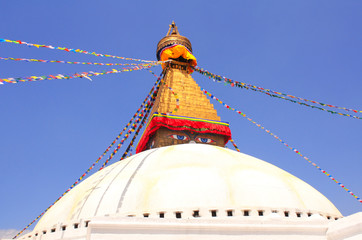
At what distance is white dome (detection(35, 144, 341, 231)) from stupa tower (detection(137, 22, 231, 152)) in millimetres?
4735

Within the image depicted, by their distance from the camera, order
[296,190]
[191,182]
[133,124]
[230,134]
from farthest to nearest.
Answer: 1. [133,124]
2. [230,134]
3. [296,190]
4. [191,182]

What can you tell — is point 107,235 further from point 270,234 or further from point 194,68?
point 194,68

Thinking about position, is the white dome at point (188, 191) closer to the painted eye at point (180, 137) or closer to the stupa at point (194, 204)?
the stupa at point (194, 204)

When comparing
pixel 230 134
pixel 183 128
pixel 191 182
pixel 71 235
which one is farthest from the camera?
pixel 230 134

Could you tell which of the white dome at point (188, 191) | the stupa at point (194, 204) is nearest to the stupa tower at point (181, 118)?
the stupa at point (194, 204)

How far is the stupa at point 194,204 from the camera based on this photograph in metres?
4.31

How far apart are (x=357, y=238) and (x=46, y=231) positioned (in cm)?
551

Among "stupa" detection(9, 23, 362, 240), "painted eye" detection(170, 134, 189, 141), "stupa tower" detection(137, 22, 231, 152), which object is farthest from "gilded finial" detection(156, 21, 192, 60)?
"stupa" detection(9, 23, 362, 240)

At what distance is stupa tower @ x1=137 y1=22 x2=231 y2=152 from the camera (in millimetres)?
11391

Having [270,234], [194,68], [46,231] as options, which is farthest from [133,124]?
[270,234]

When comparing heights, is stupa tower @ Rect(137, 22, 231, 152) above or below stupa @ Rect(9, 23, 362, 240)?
above

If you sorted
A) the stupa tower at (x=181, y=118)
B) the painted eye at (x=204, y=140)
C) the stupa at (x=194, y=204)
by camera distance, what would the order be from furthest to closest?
the painted eye at (x=204, y=140) < the stupa tower at (x=181, y=118) < the stupa at (x=194, y=204)

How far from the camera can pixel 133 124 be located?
13.5m

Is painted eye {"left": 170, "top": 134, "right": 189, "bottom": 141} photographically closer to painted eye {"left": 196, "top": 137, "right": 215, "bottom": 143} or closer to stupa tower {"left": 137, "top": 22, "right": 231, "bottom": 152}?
stupa tower {"left": 137, "top": 22, "right": 231, "bottom": 152}
